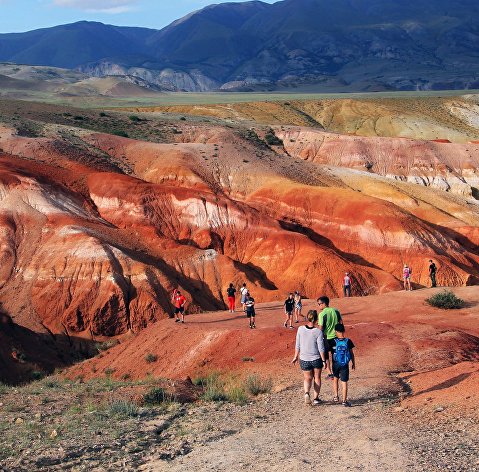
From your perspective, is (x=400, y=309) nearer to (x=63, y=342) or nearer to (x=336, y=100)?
(x=63, y=342)

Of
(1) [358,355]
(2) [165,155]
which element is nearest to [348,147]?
(2) [165,155]

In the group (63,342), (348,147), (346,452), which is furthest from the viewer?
(348,147)

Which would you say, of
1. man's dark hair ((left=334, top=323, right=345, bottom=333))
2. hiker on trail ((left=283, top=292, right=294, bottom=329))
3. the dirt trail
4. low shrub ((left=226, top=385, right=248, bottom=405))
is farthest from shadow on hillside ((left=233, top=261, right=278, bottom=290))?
the dirt trail

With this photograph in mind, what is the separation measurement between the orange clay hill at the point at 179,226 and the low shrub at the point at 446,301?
966cm

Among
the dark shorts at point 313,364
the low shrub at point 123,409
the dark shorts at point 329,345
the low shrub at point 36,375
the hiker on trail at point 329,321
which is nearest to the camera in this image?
the dark shorts at point 313,364

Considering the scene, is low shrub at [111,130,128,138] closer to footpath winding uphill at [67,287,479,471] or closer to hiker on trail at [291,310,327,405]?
footpath winding uphill at [67,287,479,471]

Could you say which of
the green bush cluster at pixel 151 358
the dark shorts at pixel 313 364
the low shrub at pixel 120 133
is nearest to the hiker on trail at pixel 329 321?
the dark shorts at pixel 313 364

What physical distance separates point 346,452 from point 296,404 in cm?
363

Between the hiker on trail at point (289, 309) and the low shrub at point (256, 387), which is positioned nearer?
the low shrub at point (256, 387)

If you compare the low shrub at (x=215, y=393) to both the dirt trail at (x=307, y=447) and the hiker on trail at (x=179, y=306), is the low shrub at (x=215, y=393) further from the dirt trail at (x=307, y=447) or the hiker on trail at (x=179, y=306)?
the hiker on trail at (x=179, y=306)

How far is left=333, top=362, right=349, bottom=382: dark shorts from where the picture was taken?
43.1ft

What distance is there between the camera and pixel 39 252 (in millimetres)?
40406

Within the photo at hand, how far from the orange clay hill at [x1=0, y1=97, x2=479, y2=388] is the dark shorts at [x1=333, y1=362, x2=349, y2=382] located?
806 centimetres

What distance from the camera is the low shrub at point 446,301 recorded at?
3002 cm
